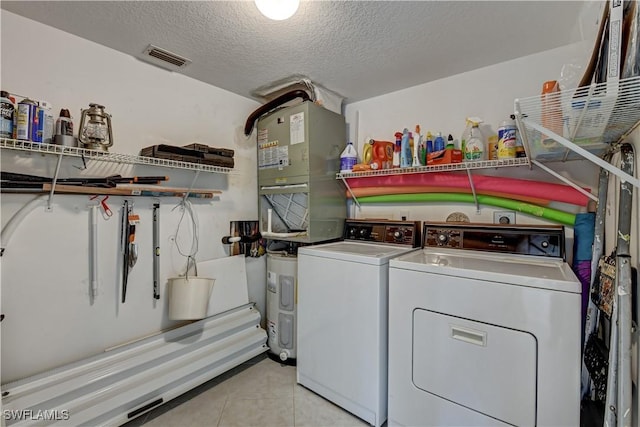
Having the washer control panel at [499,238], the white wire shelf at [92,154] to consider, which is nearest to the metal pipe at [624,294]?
the washer control panel at [499,238]

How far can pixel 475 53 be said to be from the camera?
1.85 m

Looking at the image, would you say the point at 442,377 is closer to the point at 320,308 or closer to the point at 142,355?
the point at 320,308

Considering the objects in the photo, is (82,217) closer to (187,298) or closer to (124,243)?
(124,243)

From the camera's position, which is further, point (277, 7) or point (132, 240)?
point (132, 240)

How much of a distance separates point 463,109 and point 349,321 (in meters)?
1.76

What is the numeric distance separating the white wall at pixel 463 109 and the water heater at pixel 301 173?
307 millimetres

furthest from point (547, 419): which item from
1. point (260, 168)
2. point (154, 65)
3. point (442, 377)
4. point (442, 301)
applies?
point (154, 65)

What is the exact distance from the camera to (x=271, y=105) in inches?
96.4

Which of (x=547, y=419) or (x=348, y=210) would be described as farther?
(x=348, y=210)

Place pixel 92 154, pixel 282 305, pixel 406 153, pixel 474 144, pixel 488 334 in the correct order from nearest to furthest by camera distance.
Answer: pixel 488 334, pixel 92 154, pixel 474 144, pixel 406 153, pixel 282 305

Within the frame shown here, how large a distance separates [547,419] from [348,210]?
6.18 feet

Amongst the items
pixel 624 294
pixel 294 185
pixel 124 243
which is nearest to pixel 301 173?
pixel 294 185

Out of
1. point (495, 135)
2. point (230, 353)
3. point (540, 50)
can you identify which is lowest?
point (230, 353)

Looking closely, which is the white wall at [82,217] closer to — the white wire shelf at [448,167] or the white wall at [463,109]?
Answer: the white wire shelf at [448,167]
